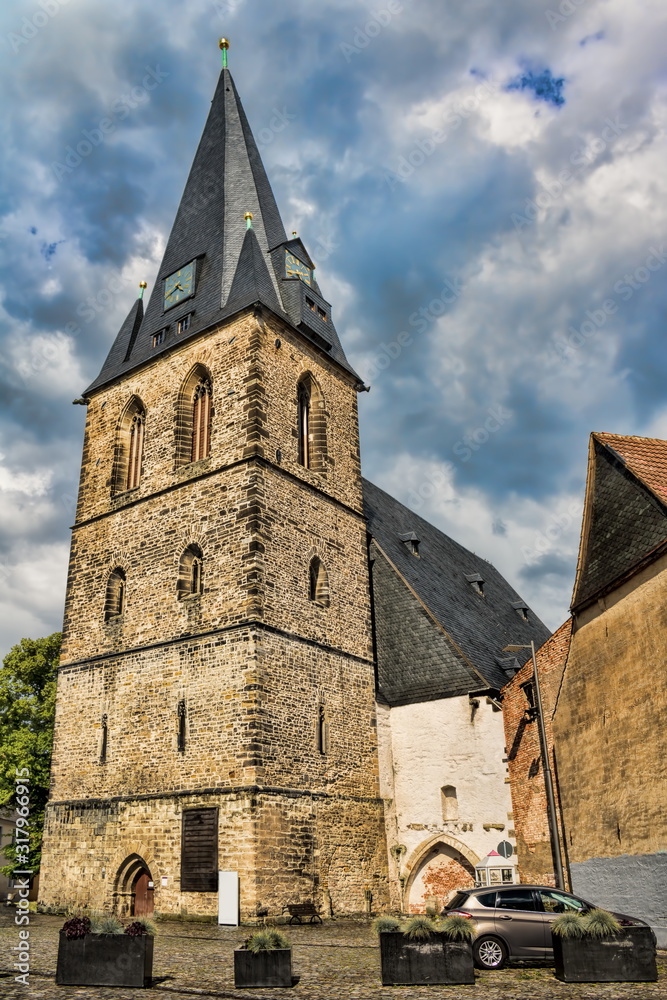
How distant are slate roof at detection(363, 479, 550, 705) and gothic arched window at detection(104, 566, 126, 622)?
721 centimetres

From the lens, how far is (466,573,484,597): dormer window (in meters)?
31.5

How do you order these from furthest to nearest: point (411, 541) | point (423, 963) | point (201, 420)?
1. point (411, 541)
2. point (201, 420)
3. point (423, 963)

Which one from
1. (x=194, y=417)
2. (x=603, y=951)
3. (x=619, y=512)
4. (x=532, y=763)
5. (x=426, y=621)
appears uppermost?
(x=194, y=417)

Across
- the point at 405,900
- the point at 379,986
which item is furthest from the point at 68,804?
the point at 379,986

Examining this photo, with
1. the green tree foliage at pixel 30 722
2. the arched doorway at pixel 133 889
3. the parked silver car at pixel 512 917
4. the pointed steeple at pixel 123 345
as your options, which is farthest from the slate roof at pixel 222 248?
the parked silver car at pixel 512 917

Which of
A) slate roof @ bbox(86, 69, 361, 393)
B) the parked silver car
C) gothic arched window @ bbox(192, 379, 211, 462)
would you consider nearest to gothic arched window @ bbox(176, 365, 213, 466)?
gothic arched window @ bbox(192, 379, 211, 462)

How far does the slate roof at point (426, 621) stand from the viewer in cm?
2223

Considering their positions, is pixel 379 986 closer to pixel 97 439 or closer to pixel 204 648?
pixel 204 648

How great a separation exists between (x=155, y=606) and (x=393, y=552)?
8.42m

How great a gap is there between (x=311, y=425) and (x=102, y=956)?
15872mm

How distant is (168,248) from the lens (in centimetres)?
2700

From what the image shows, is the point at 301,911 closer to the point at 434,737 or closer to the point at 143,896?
the point at 143,896

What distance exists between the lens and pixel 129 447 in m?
23.5

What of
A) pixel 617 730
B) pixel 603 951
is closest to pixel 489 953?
pixel 603 951
